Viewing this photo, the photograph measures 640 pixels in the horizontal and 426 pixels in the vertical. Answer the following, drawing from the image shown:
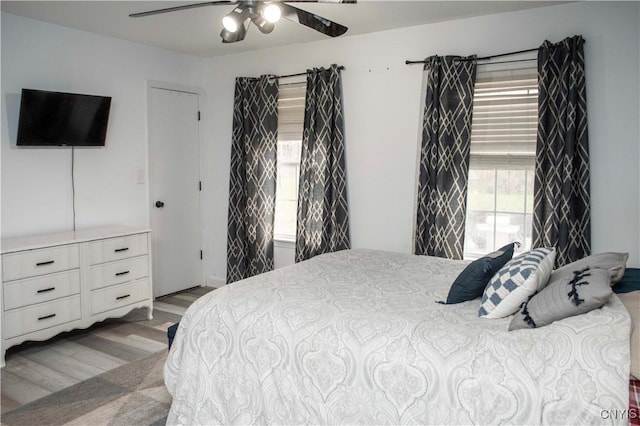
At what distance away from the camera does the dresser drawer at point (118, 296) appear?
398 cm

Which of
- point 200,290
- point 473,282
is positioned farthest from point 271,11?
point 200,290

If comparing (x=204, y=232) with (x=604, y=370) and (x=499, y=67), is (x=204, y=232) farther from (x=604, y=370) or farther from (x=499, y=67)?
(x=604, y=370)

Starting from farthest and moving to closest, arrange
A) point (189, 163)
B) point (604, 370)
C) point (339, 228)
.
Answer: point (189, 163) → point (339, 228) → point (604, 370)

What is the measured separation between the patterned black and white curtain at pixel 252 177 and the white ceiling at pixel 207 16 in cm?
55

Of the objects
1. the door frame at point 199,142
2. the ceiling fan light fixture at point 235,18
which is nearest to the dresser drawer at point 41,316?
the door frame at point 199,142

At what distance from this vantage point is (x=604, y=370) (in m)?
1.62

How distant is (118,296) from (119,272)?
0.20m

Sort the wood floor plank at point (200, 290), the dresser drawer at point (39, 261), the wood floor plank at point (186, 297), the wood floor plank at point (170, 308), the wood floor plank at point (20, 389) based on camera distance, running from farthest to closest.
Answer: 1. the wood floor plank at point (200, 290)
2. the wood floor plank at point (186, 297)
3. the wood floor plank at point (170, 308)
4. the dresser drawer at point (39, 261)
5. the wood floor plank at point (20, 389)

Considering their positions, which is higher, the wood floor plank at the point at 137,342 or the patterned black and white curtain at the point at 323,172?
the patterned black and white curtain at the point at 323,172

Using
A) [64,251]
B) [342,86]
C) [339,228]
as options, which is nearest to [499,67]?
[342,86]

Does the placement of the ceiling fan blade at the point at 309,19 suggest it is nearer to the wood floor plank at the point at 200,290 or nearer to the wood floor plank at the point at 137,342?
the wood floor plank at the point at 137,342

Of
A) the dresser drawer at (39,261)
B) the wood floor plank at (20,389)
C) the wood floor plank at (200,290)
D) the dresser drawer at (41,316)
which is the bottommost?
the wood floor plank at (20,389)

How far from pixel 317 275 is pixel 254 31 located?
2526 millimetres

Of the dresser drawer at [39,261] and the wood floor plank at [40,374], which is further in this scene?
the dresser drawer at [39,261]
